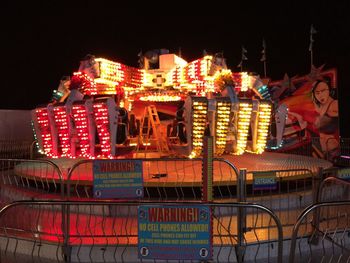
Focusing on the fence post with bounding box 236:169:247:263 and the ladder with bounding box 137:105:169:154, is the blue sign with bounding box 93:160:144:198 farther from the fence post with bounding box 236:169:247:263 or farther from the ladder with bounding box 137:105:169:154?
the ladder with bounding box 137:105:169:154

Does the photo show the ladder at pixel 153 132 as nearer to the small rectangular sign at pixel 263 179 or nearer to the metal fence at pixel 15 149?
the metal fence at pixel 15 149

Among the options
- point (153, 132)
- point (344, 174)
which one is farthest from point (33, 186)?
point (344, 174)

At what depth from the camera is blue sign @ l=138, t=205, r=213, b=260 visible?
379 cm

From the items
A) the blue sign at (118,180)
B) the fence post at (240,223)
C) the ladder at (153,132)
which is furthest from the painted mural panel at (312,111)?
the blue sign at (118,180)

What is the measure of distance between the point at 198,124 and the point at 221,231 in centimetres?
531

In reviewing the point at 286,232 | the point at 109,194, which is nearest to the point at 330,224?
the point at 286,232

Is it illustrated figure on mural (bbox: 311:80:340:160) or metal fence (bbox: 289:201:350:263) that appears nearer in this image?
metal fence (bbox: 289:201:350:263)

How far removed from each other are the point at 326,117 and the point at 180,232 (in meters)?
13.4

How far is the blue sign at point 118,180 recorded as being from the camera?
5637 mm

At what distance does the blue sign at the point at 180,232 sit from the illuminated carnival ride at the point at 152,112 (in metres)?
5.87

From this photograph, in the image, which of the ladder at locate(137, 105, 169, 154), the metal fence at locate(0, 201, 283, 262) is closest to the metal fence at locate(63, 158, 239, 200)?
the metal fence at locate(0, 201, 283, 262)

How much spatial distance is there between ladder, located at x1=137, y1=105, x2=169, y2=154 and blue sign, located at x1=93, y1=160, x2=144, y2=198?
26.5ft

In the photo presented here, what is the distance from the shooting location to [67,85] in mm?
13906

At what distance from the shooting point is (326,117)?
52.3ft
